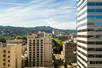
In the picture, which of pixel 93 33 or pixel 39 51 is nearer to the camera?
pixel 93 33

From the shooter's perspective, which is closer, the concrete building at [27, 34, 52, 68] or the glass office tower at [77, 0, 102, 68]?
the glass office tower at [77, 0, 102, 68]

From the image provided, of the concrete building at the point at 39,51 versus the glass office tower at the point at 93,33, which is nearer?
the glass office tower at the point at 93,33

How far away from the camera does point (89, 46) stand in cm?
5338

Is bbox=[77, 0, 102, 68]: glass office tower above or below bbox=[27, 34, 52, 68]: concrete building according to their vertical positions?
above

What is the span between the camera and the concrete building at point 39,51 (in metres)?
109

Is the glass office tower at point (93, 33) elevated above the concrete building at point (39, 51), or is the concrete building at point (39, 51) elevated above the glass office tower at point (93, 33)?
the glass office tower at point (93, 33)

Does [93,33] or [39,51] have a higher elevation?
[93,33]

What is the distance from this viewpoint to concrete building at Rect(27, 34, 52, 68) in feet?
359

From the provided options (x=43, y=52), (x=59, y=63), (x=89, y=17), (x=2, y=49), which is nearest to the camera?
(x=89, y=17)

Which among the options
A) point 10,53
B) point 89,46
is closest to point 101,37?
point 89,46

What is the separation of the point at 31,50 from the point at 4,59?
49.4m

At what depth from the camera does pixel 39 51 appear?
110 m

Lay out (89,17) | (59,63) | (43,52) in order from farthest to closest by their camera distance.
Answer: (59,63)
(43,52)
(89,17)

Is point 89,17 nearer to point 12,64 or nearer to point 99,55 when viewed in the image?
point 99,55
